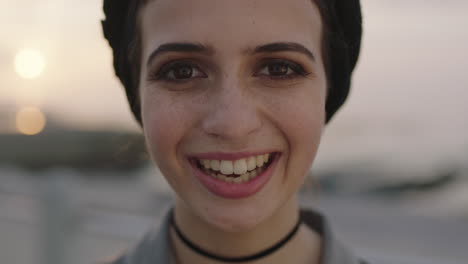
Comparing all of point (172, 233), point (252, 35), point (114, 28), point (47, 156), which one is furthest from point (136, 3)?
point (47, 156)

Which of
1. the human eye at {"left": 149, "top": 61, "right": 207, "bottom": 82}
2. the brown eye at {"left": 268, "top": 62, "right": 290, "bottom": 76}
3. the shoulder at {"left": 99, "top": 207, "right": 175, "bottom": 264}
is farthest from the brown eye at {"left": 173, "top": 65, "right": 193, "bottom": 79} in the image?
the shoulder at {"left": 99, "top": 207, "right": 175, "bottom": 264}

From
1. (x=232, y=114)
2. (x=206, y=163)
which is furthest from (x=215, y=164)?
(x=232, y=114)

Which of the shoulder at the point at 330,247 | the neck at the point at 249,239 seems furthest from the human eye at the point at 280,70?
the shoulder at the point at 330,247

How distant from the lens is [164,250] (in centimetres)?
181

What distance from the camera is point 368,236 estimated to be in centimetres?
734

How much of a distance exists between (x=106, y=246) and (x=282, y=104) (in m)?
2.63

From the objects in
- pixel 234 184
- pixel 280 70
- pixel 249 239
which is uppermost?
pixel 280 70

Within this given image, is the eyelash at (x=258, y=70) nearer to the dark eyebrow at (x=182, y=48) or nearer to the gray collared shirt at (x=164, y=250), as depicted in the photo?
the dark eyebrow at (x=182, y=48)

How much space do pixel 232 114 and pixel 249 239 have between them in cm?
47

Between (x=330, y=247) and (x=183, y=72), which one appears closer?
(x=183, y=72)

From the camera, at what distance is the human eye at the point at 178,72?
1596 mm

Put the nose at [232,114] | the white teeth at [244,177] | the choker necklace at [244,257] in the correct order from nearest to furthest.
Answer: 1. the nose at [232,114]
2. the white teeth at [244,177]
3. the choker necklace at [244,257]

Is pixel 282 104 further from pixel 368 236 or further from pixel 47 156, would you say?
pixel 47 156

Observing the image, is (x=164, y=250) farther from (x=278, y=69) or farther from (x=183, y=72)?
(x=278, y=69)
